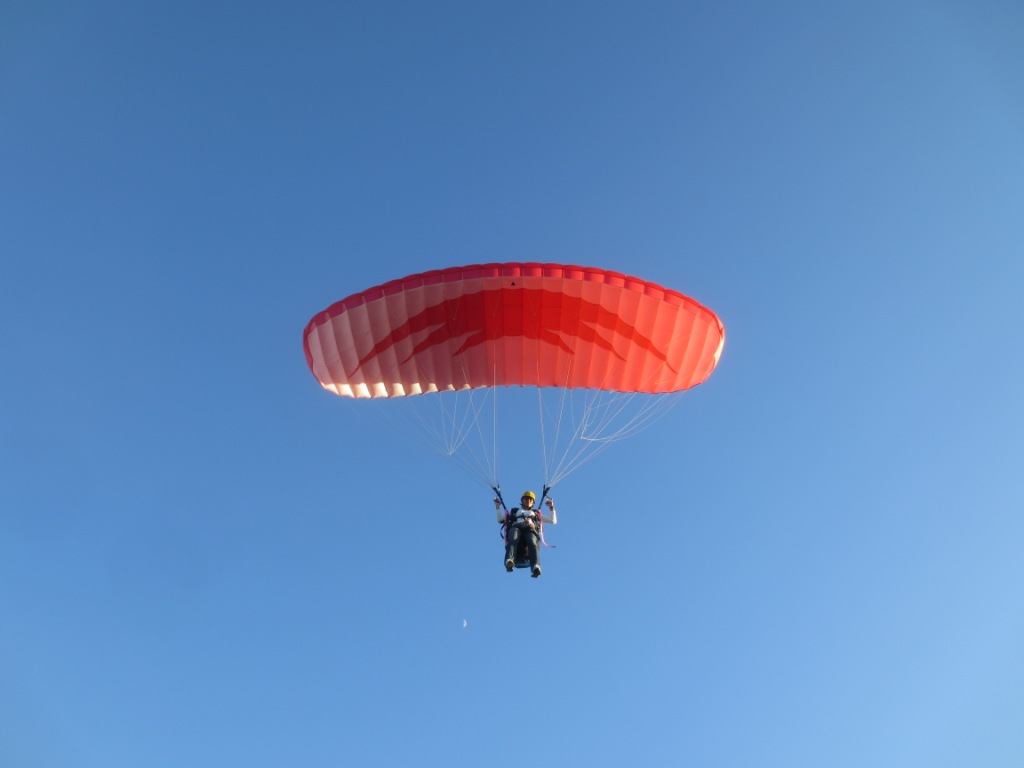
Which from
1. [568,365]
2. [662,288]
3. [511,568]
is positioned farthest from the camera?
[568,365]

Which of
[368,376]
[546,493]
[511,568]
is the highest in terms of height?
[368,376]

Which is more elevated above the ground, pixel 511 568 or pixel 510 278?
pixel 510 278

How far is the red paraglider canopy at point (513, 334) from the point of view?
13.7 metres

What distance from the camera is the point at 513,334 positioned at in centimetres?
1448

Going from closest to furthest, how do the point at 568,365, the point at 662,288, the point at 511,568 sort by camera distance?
the point at 511,568
the point at 662,288
the point at 568,365

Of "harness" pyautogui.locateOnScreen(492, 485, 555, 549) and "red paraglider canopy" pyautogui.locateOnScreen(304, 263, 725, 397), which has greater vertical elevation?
"red paraglider canopy" pyautogui.locateOnScreen(304, 263, 725, 397)

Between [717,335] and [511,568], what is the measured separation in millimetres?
5085

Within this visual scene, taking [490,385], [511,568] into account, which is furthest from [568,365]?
[511,568]

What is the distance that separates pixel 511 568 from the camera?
13.1 metres

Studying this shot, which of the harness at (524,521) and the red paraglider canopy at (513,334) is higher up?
the red paraglider canopy at (513,334)

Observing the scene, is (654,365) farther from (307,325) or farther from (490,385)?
(307,325)

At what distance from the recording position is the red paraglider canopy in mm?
13680

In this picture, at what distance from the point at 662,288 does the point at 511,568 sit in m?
4.81

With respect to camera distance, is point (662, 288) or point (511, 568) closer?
point (511, 568)
